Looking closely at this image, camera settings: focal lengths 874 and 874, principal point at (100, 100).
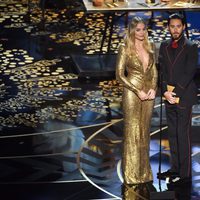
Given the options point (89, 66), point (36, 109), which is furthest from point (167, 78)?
point (89, 66)

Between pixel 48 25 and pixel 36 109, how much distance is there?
4.15m

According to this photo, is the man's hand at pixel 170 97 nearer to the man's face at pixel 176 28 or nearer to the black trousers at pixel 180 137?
the black trousers at pixel 180 137

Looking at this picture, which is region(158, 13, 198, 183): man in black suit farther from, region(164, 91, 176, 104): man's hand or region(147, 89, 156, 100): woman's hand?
region(147, 89, 156, 100): woman's hand

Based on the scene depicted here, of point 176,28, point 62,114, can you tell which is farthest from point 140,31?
point 62,114

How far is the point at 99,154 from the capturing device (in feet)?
30.4

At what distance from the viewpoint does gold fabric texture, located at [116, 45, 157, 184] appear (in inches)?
317

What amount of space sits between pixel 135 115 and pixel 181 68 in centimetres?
62

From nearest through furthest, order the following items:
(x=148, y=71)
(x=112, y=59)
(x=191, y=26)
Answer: (x=148, y=71) → (x=112, y=59) → (x=191, y=26)

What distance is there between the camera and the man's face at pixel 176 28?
8.00m

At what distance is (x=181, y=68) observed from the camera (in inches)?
319

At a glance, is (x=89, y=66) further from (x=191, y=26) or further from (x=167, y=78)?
(x=167, y=78)

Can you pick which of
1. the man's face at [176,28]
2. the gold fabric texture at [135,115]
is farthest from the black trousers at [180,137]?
the man's face at [176,28]

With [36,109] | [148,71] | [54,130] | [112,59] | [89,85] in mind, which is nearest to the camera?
[148,71]

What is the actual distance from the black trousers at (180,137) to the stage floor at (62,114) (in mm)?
214
